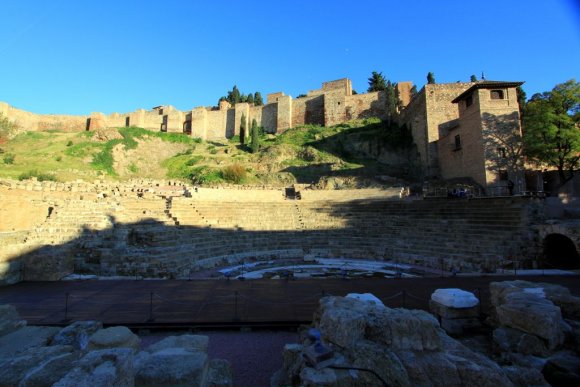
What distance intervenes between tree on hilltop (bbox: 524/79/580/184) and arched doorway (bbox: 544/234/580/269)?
358 inches

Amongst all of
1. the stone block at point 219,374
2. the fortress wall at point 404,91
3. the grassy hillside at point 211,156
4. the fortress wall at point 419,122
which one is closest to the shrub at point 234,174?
the grassy hillside at point 211,156

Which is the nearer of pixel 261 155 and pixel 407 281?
pixel 407 281

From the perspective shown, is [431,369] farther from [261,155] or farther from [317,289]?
[261,155]

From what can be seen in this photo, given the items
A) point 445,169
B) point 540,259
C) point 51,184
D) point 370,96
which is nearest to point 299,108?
point 370,96

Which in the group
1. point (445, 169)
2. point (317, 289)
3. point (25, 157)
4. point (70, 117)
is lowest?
point (317, 289)

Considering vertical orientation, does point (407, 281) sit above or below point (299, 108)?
below

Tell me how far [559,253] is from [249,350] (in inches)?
549

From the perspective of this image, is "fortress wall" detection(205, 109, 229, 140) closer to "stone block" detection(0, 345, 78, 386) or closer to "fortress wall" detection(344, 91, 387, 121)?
"fortress wall" detection(344, 91, 387, 121)

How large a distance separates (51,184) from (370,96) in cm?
3994

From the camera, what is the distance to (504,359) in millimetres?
3998

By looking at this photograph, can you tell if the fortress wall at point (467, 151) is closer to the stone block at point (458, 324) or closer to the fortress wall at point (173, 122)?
the stone block at point (458, 324)

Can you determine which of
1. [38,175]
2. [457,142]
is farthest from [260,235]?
[38,175]

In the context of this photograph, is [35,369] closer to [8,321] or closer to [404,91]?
[8,321]

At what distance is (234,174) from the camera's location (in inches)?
1252
